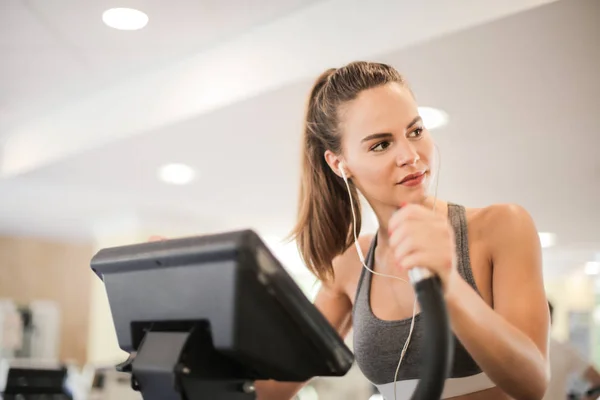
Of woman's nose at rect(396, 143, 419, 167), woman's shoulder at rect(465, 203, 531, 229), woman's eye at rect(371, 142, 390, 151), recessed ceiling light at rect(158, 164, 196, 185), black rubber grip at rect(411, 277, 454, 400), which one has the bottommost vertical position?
black rubber grip at rect(411, 277, 454, 400)

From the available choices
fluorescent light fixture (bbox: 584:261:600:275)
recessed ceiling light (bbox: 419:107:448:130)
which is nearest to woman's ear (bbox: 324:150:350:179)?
recessed ceiling light (bbox: 419:107:448:130)

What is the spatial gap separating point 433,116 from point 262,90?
0.88 m

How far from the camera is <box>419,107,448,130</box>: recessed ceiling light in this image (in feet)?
10.3

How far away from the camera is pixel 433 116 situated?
3240 mm

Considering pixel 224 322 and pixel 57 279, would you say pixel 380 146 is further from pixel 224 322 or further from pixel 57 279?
pixel 57 279

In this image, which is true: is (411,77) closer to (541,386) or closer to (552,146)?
(552,146)

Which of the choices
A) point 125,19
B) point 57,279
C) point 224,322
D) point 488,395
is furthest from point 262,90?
point 57,279

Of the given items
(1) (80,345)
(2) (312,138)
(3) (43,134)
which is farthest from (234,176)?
(1) (80,345)

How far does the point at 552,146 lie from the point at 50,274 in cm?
595

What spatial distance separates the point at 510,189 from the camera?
4824 millimetres

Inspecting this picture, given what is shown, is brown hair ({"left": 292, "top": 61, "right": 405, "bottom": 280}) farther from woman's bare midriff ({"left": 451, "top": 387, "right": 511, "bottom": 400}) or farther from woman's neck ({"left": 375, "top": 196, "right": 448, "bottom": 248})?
woman's bare midriff ({"left": 451, "top": 387, "right": 511, "bottom": 400})

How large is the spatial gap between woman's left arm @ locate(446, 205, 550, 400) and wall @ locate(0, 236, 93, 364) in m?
7.15

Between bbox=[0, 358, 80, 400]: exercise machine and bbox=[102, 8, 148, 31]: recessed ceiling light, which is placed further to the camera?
bbox=[102, 8, 148, 31]: recessed ceiling light

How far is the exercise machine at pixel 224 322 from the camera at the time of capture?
2.09 feet
